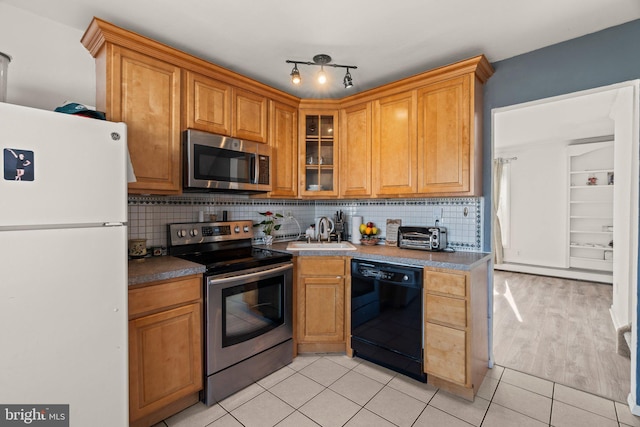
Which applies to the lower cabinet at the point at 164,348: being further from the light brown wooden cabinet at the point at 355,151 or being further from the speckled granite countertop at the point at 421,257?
the light brown wooden cabinet at the point at 355,151

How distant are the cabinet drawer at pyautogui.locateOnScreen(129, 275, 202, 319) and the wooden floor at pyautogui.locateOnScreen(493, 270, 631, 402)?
2.53 metres

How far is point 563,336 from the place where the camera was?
294 centimetres

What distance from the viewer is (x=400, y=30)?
198cm

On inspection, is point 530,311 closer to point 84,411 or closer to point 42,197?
point 84,411

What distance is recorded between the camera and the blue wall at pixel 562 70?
190 cm

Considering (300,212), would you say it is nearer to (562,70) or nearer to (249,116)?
(249,116)

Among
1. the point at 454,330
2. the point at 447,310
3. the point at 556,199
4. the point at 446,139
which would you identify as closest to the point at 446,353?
the point at 454,330

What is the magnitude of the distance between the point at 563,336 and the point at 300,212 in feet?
9.78

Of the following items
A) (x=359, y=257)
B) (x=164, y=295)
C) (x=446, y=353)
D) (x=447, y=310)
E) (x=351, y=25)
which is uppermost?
(x=351, y=25)

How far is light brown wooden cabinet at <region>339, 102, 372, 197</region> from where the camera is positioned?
2.81m

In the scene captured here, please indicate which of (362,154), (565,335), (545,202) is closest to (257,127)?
(362,154)

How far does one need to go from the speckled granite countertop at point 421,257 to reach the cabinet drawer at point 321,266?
47mm

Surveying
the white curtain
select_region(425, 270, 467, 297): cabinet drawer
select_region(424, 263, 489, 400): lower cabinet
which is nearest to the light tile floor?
select_region(424, 263, 489, 400): lower cabinet

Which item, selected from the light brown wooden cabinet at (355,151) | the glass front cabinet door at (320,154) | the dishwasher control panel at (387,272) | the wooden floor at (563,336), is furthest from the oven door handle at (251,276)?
the wooden floor at (563,336)
